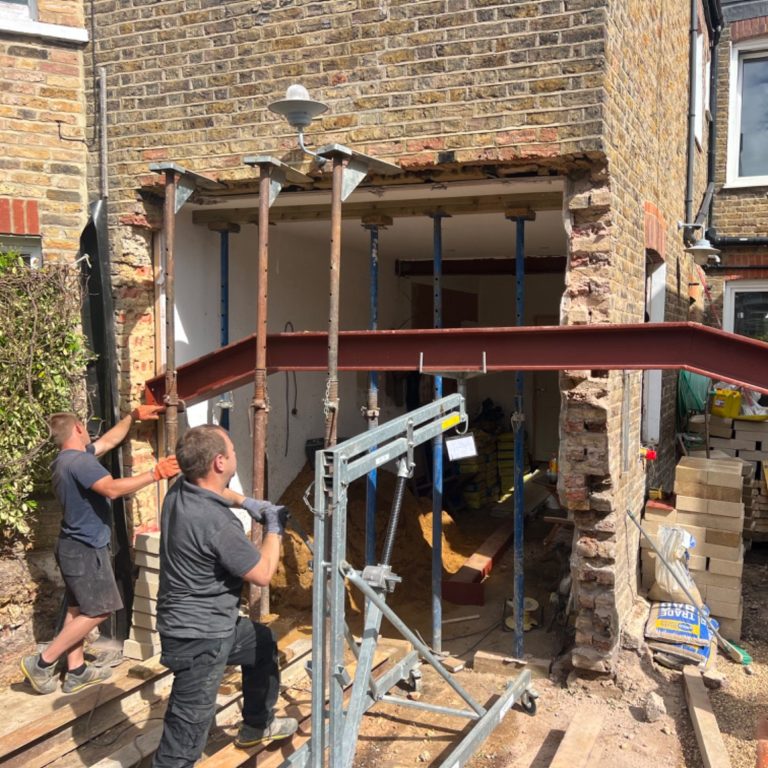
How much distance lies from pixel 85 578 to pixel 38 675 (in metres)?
0.72

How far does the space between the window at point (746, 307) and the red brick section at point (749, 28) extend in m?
3.54

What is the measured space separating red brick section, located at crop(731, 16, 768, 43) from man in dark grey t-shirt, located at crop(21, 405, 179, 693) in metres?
10.6

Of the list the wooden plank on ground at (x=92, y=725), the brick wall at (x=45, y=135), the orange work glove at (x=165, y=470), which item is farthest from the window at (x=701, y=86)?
the wooden plank on ground at (x=92, y=725)

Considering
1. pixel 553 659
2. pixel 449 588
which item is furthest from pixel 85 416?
pixel 553 659

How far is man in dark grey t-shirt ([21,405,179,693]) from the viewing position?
4.57 m

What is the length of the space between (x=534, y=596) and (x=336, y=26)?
4870 millimetres

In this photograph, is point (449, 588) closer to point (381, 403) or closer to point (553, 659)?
point (553, 659)

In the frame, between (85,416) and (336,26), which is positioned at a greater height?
(336,26)

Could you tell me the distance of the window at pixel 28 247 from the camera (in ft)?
18.9

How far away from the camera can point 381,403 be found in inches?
362

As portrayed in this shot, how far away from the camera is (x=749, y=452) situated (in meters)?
8.24

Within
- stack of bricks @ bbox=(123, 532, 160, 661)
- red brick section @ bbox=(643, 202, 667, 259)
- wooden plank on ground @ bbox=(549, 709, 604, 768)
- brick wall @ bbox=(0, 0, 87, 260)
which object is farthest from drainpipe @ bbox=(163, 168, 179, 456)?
red brick section @ bbox=(643, 202, 667, 259)

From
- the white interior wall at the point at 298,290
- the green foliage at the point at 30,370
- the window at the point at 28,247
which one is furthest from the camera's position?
the white interior wall at the point at 298,290

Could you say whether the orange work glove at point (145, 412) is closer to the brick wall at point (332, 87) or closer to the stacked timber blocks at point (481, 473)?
the brick wall at point (332, 87)
